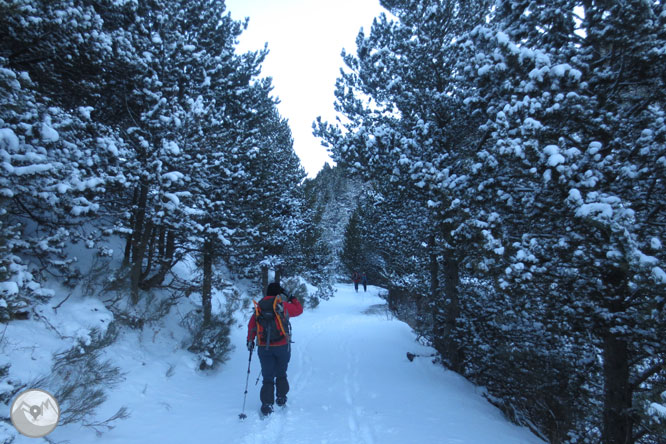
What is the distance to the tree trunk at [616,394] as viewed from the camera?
15.1 feet

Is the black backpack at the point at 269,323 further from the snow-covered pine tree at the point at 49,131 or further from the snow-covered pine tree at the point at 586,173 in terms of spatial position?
the snow-covered pine tree at the point at 586,173

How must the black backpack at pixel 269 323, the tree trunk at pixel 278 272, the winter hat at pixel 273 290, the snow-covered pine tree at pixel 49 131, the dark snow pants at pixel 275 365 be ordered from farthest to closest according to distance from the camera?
the tree trunk at pixel 278 272 → the winter hat at pixel 273 290 → the black backpack at pixel 269 323 → the dark snow pants at pixel 275 365 → the snow-covered pine tree at pixel 49 131

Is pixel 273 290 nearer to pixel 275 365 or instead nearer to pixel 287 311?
pixel 287 311

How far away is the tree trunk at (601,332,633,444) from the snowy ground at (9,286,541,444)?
1.25 m

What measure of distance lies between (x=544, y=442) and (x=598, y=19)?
6.46 metres

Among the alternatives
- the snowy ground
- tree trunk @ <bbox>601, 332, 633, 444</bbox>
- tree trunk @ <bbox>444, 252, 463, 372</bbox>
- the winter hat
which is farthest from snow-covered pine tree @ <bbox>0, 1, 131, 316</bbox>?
tree trunk @ <bbox>601, 332, 633, 444</bbox>

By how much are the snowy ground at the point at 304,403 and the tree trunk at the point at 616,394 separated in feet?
4.09

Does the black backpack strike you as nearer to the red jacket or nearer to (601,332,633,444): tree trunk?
the red jacket

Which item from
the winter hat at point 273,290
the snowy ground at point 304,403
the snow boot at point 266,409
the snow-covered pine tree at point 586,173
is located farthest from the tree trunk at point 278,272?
the snow-covered pine tree at point 586,173

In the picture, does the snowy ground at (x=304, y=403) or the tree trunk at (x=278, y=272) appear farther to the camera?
the tree trunk at (x=278, y=272)

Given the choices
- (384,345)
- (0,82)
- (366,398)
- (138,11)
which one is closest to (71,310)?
(0,82)

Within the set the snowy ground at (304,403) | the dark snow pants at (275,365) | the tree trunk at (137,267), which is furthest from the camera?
the tree trunk at (137,267)

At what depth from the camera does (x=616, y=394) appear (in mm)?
4660

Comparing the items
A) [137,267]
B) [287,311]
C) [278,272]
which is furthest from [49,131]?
[278,272]
